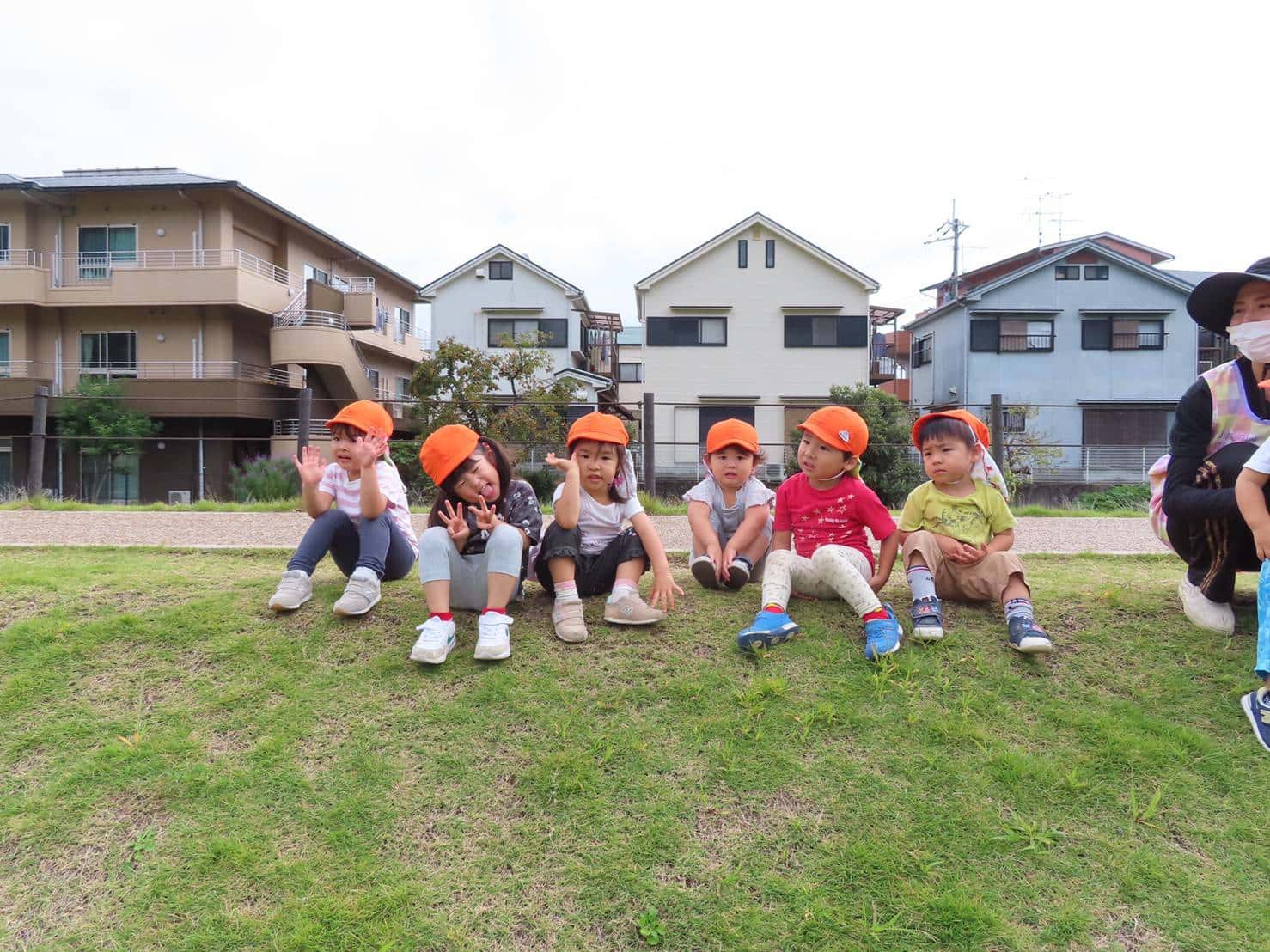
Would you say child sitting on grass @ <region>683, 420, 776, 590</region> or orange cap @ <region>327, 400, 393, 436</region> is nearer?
orange cap @ <region>327, 400, 393, 436</region>

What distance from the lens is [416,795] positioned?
2.56m

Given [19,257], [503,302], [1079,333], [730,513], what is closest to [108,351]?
[19,257]

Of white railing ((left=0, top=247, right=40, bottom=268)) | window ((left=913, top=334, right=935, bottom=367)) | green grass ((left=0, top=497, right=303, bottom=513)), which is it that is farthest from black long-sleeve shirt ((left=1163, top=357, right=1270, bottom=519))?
white railing ((left=0, top=247, right=40, bottom=268))

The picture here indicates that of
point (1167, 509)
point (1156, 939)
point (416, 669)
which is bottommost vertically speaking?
point (1156, 939)

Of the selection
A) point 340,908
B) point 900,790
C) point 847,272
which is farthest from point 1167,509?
point 847,272

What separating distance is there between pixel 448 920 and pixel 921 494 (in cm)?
288

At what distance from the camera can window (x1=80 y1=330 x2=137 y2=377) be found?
20.0m

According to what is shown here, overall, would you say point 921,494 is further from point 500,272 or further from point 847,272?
point 500,272

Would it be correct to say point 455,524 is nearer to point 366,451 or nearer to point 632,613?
point 366,451

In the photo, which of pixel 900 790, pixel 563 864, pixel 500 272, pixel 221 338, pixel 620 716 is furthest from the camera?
pixel 500 272

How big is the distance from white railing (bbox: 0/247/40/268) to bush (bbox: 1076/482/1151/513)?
25.6 metres

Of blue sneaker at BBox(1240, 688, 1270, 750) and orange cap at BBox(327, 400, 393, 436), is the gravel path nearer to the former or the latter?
orange cap at BBox(327, 400, 393, 436)

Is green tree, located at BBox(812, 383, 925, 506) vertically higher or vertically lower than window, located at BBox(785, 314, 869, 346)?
lower

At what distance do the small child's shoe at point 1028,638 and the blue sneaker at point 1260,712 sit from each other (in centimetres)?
68
